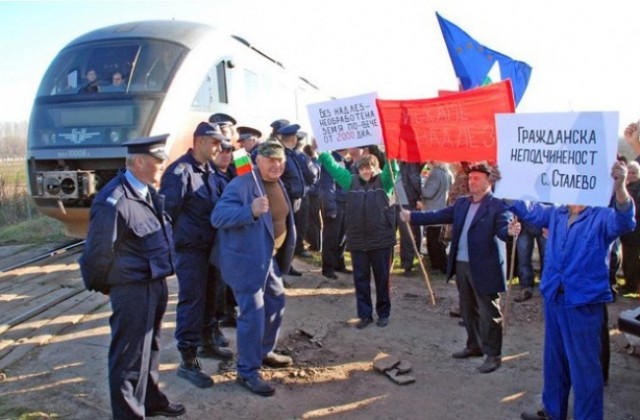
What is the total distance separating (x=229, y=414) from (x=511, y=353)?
297cm

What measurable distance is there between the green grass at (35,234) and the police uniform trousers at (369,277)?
6436mm

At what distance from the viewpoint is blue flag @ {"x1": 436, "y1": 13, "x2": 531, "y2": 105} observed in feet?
19.7

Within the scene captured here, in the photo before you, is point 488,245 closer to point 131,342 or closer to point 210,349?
point 210,349

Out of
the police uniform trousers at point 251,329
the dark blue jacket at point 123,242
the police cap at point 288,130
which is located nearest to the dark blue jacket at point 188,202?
the police uniform trousers at point 251,329

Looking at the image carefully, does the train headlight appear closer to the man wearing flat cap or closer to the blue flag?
the man wearing flat cap

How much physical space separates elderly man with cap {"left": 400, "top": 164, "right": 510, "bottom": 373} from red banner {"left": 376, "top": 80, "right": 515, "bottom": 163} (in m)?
0.37

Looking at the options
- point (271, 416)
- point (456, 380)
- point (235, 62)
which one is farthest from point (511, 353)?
point (235, 62)

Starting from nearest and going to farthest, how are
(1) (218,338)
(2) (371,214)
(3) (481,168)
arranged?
(3) (481,168)
(1) (218,338)
(2) (371,214)

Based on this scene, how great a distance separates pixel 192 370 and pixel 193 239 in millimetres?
1133

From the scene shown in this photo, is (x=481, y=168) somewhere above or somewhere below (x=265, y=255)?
above

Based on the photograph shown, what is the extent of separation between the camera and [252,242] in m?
4.41

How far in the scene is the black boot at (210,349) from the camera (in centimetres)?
512

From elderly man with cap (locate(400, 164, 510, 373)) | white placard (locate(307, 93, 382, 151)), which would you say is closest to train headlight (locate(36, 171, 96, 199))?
white placard (locate(307, 93, 382, 151))

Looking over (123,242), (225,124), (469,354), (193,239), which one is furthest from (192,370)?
(469,354)
